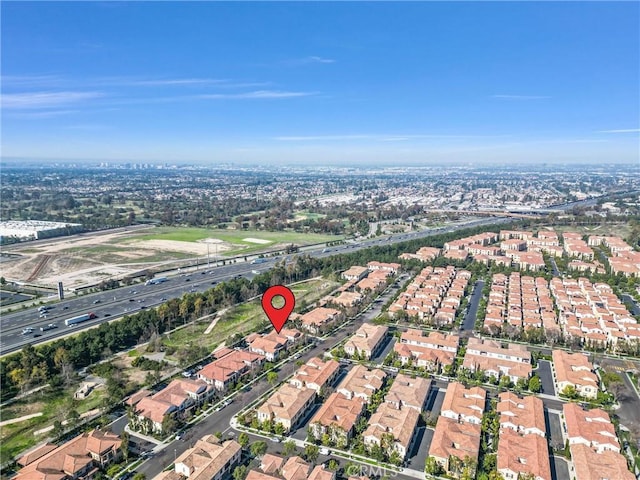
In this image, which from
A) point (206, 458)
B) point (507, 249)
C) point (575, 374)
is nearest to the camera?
point (206, 458)

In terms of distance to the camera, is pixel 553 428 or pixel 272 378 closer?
pixel 553 428

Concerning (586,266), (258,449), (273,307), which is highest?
(273,307)

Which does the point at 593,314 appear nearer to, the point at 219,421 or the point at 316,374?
the point at 316,374

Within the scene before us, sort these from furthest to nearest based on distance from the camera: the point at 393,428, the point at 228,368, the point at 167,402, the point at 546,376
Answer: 1. the point at 546,376
2. the point at 228,368
3. the point at 167,402
4. the point at 393,428

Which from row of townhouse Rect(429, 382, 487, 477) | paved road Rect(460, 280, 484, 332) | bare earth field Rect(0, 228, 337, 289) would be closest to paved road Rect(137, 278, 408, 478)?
row of townhouse Rect(429, 382, 487, 477)

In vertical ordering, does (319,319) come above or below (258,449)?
above

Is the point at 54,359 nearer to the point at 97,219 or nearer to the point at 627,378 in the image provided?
the point at 627,378

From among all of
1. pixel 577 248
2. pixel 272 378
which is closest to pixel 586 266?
pixel 577 248
